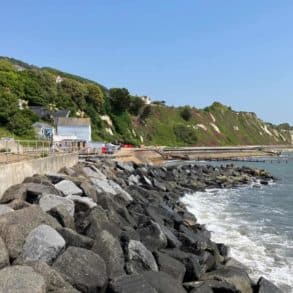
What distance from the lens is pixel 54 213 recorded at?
1030 cm

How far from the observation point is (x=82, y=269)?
7.63m

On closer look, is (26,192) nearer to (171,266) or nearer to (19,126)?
(171,266)

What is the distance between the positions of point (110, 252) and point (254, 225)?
11.3 meters

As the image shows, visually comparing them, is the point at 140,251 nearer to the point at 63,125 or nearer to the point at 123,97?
the point at 63,125

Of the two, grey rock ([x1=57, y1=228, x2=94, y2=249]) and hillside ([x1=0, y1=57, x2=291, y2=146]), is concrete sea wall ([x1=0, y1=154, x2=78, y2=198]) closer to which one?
grey rock ([x1=57, y1=228, x2=94, y2=249])

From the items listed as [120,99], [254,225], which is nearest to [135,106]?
[120,99]

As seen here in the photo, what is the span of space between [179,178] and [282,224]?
16.8 meters

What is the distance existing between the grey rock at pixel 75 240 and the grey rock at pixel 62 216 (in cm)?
104

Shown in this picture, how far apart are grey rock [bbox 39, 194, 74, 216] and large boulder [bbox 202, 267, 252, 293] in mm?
3707

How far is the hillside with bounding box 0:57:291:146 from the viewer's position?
57.2 meters

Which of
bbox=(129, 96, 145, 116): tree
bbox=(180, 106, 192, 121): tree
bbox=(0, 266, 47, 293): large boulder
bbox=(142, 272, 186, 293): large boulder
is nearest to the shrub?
bbox=(129, 96, 145, 116): tree

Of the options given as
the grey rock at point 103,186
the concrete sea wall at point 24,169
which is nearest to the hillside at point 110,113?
the concrete sea wall at point 24,169

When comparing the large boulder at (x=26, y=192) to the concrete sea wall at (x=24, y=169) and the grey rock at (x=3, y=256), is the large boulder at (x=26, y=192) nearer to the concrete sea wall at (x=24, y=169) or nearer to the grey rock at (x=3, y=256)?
the concrete sea wall at (x=24, y=169)

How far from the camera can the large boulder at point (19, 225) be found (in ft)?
26.5
